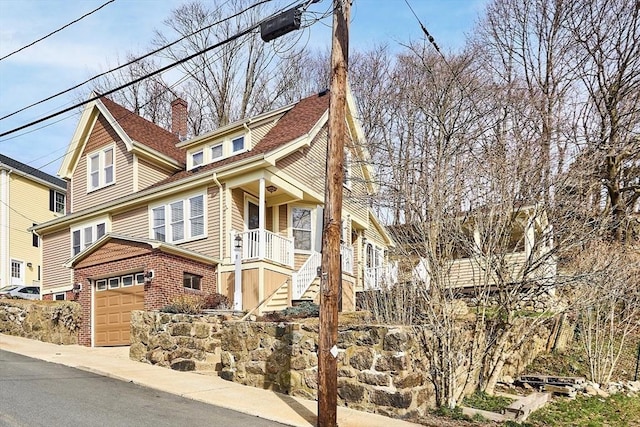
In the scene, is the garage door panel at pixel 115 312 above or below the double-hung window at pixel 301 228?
below

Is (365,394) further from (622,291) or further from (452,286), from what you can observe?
(622,291)

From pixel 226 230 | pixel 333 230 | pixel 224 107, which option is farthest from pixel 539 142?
pixel 224 107

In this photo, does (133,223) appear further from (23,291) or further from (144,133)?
(23,291)

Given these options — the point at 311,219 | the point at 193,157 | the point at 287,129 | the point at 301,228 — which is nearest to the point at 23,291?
the point at 193,157

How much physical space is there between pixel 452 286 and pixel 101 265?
10.7 m

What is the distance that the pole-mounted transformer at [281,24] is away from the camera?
8.55 metres

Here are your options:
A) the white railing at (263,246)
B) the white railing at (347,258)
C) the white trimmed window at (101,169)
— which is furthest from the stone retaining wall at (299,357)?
the white trimmed window at (101,169)

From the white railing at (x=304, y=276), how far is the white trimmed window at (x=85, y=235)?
319 inches

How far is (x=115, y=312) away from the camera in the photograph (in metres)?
15.9

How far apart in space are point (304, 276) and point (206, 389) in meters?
7.92

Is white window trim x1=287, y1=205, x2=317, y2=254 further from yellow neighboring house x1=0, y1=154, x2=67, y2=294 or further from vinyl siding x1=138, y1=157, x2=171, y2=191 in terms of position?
yellow neighboring house x1=0, y1=154, x2=67, y2=294

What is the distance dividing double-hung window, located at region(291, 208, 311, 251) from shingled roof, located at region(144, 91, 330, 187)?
246 cm

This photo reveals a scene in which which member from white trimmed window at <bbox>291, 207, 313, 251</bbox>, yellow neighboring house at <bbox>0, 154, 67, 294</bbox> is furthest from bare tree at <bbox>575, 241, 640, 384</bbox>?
yellow neighboring house at <bbox>0, 154, 67, 294</bbox>

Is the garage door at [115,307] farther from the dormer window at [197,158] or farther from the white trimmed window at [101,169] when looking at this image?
the white trimmed window at [101,169]
